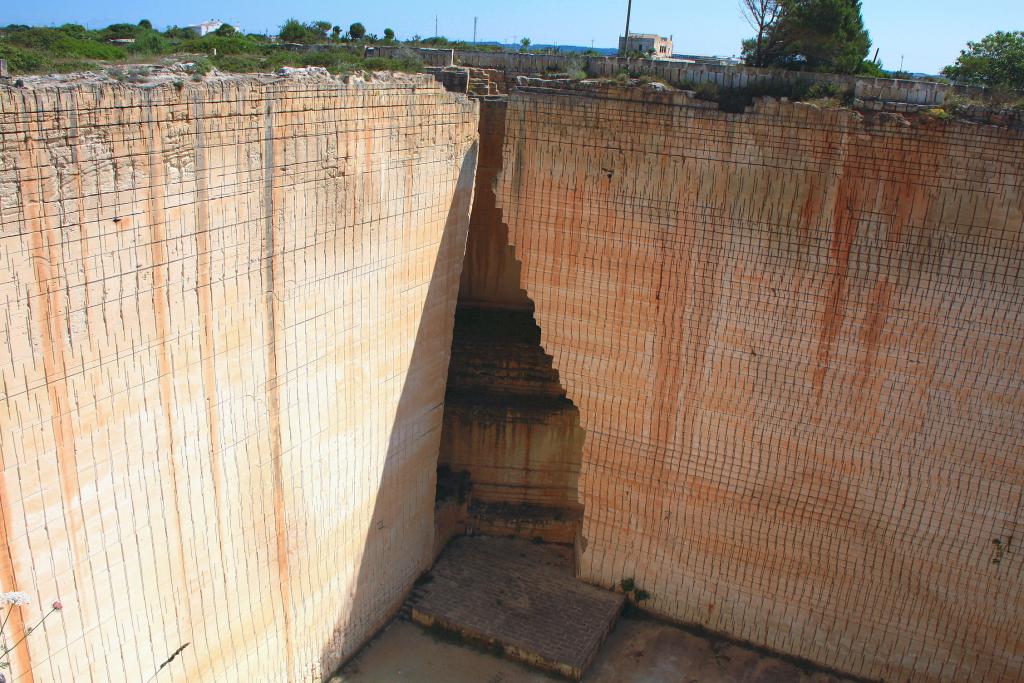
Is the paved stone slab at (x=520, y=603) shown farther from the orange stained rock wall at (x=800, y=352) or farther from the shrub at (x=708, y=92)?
the shrub at (x=708, y=92)

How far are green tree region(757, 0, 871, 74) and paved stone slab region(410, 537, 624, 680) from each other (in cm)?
598

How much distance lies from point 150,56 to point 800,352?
5.71 meters

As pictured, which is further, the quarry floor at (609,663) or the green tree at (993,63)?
the green tree at (993,63)

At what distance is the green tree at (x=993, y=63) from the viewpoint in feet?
29.3

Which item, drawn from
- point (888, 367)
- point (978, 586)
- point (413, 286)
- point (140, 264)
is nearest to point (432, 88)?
point (413, 286)

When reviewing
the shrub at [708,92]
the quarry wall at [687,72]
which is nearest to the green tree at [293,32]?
the quarry wall at [687,72]

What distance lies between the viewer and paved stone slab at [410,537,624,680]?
8094 mm

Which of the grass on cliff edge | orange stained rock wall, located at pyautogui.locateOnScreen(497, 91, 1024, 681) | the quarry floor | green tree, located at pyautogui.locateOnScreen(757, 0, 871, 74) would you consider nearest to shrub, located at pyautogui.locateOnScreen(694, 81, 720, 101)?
orange stained rock wall, located at pyautogui.locateOnScreen(497, 91, 1024, 681)

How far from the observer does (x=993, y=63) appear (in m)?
9.27

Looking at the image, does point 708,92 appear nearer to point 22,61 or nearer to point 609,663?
point 22,61

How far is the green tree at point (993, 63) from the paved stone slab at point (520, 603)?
6366 mm

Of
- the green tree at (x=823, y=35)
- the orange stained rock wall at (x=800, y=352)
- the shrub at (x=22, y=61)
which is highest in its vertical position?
the green tree at (x=823, y=35)

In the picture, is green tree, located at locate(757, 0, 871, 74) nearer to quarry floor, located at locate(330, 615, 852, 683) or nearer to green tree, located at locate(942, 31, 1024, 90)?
green tree, located at locate(942, 31, 1024, 90)

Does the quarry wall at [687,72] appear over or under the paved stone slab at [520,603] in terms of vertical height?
over
